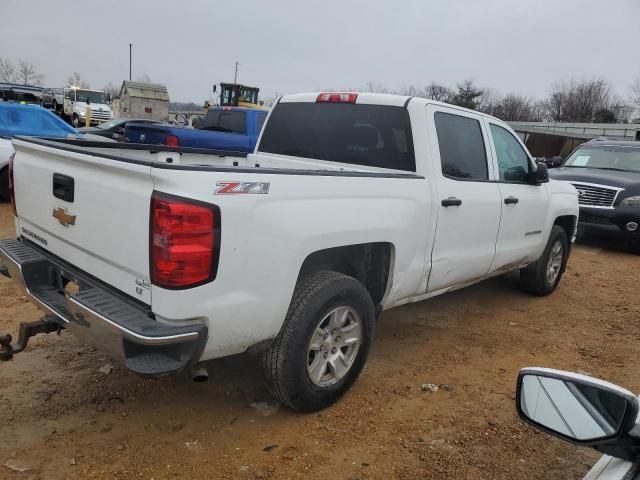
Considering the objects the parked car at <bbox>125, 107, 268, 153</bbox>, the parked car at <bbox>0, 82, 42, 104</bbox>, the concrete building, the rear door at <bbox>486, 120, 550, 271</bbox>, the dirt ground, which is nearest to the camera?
the dirt ground

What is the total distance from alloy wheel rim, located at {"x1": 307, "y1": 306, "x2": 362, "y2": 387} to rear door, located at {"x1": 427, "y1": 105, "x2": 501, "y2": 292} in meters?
0.92

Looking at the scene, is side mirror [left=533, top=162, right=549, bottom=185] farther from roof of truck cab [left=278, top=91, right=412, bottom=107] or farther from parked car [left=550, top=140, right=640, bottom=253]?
parked car [left=550, top=140, right=640, bottom=253]

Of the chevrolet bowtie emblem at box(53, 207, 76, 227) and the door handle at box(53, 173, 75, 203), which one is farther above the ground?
the door handle at box(53, 173, 75, 203)

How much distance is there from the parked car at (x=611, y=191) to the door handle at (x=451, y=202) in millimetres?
5918

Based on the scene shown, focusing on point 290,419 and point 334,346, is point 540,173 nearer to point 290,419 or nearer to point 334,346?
point 334,346

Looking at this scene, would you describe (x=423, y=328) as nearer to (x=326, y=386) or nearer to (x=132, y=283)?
(x=326, y=386)

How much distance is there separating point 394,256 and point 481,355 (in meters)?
1.48

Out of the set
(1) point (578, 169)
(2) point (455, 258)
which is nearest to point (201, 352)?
(2) point (455, 258)

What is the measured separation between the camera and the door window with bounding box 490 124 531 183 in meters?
4.68

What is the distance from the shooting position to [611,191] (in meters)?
8.94

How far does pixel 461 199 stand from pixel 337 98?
127 centimetres

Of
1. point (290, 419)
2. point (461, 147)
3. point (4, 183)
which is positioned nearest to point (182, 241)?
point (290, 419)

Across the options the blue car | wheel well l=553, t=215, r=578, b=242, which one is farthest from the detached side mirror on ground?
the blue car

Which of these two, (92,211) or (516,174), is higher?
(516,174)
